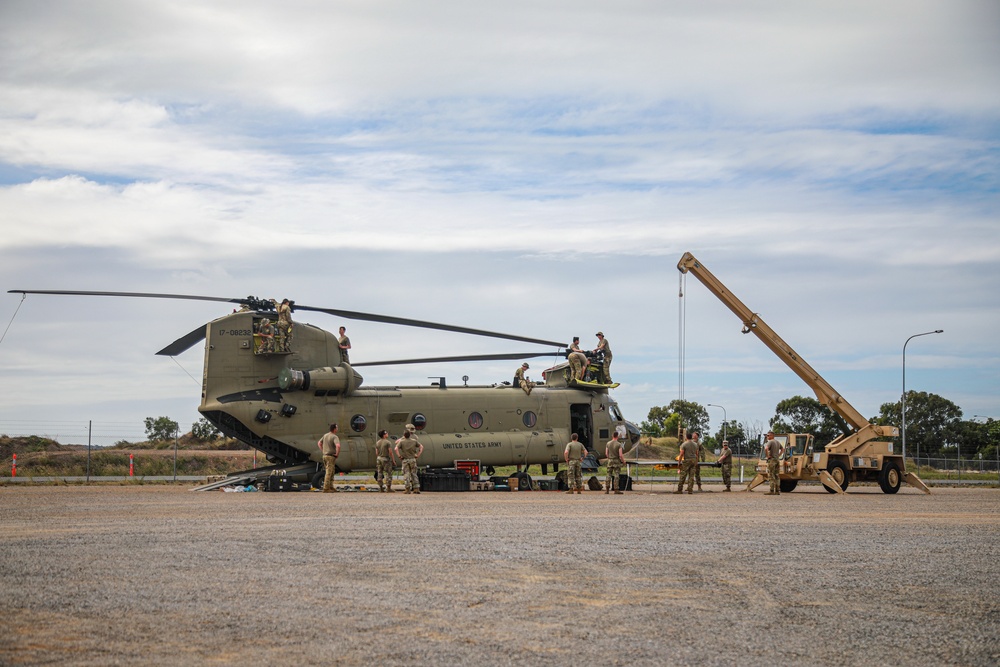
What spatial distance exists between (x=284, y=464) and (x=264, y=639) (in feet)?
71.8

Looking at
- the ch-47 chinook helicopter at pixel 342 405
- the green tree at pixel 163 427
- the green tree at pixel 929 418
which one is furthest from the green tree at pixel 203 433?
the green tree at pixel 929 418

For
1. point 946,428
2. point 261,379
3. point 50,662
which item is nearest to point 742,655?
point 50,662

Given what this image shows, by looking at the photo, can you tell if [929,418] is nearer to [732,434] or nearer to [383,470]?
[732,434]

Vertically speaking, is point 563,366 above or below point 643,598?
above

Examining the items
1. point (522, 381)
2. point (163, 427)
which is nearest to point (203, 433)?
point (163, 427)

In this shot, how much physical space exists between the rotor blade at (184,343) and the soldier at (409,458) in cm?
656

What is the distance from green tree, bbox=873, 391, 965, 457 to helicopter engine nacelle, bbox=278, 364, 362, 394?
8512 centimetres

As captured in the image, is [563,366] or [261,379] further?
[563,366]

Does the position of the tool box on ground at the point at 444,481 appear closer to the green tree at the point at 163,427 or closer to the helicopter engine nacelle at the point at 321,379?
the helicopter engine nacelle at the point at 321,379

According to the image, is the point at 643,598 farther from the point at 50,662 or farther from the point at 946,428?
the point at 946,428

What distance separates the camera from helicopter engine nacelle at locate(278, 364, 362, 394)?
2778cm

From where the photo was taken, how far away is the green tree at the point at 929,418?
103 m

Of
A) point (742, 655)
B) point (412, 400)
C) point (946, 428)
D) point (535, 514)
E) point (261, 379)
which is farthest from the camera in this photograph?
point (946, 428)

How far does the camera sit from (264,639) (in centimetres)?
734
